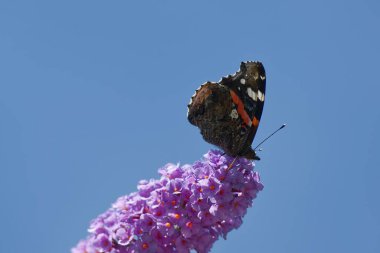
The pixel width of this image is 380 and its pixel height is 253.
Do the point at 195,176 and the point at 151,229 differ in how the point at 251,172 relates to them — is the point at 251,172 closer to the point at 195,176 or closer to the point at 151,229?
the point at 195,176

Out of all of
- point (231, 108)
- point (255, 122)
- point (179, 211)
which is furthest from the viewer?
point (231, 108)

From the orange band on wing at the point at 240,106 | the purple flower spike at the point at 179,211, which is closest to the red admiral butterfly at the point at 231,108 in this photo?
the orange band on wing at the point at 240,106

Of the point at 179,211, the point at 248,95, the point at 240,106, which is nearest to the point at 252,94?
the point at 248,95

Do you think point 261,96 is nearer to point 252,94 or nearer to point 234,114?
point 252,94

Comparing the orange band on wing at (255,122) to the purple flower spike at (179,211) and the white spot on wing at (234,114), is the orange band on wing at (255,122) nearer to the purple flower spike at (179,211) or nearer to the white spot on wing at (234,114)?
the white spot on wing at (234,114)

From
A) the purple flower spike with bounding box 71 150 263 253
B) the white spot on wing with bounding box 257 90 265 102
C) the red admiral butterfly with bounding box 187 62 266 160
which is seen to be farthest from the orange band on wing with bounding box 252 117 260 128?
the purple flower spike with bounding box 71 150 263 253

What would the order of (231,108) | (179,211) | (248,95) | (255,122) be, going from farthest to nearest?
(231,108) < (248,95) < (255,122) < (179,211)
